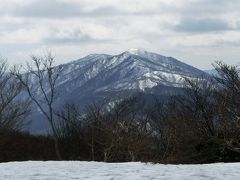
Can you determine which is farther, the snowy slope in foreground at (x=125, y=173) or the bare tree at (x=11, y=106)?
the bare tree at (x=11, y=106)

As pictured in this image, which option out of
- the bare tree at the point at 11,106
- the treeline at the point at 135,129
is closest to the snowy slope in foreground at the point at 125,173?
the treeline at the point at 135,129

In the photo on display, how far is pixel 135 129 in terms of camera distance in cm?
4669

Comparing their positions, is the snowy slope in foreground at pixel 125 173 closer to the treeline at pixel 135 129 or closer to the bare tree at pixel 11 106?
the treeline at pixel 135 129

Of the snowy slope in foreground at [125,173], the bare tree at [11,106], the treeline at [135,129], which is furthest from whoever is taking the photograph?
the bare tree at [11,106]

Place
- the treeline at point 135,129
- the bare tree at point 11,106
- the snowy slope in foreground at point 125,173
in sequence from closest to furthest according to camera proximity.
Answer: the snowy slope in foreground at point 125,173
the treeline at point 135,129
the bare tree at point 11,106

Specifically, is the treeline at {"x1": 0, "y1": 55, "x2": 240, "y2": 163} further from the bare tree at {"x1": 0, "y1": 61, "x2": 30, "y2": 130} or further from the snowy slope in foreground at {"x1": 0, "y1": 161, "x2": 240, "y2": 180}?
the snowy slope in foreground at {"x1": 0, "y1": 161, "x2": 240, "y2": 180}

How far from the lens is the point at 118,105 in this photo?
58500 millimetres

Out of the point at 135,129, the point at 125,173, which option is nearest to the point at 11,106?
the point at 135,129

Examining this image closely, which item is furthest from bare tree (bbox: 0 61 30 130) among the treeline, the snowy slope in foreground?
the snowy slope in foreground

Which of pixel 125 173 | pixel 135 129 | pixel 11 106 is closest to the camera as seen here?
pixel 125 173

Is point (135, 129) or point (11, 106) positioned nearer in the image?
point (135, 129)

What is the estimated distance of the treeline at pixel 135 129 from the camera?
103 feet

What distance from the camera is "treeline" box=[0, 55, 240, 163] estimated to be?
3141cm

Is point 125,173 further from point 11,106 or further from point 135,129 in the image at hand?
point 11,106
